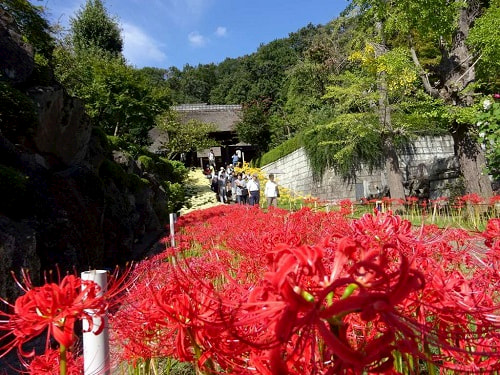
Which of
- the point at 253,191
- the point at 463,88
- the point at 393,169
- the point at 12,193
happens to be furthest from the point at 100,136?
the point at 463,88

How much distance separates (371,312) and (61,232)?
559 cm

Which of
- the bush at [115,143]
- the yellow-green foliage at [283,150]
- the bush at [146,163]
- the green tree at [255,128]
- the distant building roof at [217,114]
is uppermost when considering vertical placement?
the distant building roof at [217,114]

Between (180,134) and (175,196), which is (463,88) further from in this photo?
(180,134)

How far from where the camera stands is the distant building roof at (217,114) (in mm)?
37562

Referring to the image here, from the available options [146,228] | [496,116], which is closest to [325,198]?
[146,228]

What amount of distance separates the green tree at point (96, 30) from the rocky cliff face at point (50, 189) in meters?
19.2

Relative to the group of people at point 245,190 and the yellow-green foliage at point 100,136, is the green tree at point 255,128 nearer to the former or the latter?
the group of people at point 245,190

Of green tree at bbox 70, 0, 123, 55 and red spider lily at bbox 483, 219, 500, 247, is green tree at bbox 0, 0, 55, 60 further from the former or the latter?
green tree at bbox 70, 0, 123, 55

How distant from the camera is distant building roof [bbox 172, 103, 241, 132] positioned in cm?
3756

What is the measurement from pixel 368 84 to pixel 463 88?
7.66 ft

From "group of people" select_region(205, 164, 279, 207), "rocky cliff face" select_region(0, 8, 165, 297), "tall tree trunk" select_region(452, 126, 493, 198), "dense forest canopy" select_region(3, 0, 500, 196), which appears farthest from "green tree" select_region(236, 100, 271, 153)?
"rocky cliff face" select_region(0, 8, 165, 297)

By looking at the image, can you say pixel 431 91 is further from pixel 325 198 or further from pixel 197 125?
pixel 197 125

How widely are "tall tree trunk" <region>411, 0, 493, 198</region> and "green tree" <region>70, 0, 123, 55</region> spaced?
21.3 metres

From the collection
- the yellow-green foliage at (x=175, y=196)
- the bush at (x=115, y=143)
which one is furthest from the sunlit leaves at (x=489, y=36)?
the yellow-green foliage at (x=175, y=196)
